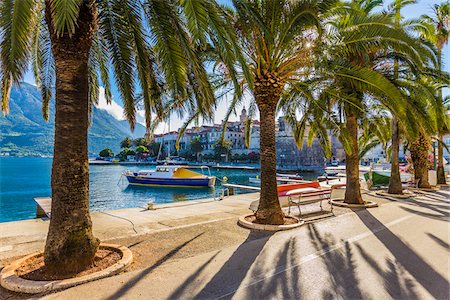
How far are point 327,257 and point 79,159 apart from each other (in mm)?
4670

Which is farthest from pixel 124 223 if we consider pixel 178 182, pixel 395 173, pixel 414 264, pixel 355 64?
pixel 178 182

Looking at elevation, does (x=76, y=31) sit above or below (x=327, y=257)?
above

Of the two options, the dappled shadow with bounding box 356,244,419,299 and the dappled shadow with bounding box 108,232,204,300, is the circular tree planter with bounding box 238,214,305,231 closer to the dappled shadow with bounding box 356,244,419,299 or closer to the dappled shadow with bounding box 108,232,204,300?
the dappled shadow with bounding box 108,232,204,300

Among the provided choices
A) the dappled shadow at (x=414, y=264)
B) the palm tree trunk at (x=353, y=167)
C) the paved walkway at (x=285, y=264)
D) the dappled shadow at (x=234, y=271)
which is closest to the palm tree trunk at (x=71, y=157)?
the paved walkway at (x=285, y=264)

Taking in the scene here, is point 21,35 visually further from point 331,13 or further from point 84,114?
point 331,13

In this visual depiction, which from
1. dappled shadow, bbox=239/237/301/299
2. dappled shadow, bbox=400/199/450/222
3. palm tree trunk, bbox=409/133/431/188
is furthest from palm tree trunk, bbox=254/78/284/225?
palm tree trunk, bbox=409/133/431/188

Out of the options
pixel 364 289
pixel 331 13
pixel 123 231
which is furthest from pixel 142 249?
pixel 331 13

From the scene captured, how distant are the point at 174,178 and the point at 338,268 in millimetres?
35647

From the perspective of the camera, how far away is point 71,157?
4758mm

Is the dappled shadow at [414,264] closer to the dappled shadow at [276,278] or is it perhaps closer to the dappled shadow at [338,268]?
the dappled shadow at [338,268]

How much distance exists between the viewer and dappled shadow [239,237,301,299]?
12.9 feet

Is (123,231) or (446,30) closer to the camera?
(123,231)

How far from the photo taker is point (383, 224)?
8461 mm

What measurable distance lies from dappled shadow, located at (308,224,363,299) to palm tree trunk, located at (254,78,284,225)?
135cm
